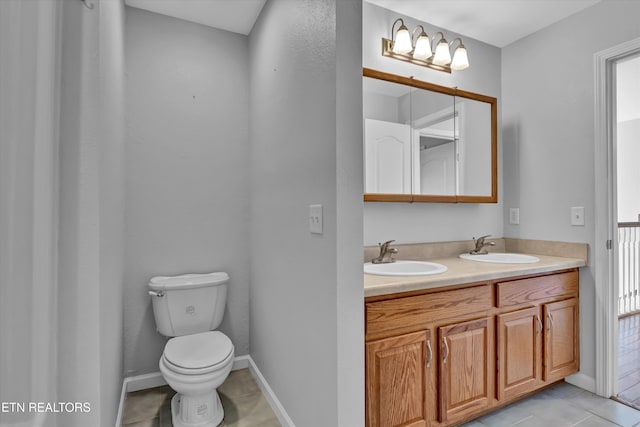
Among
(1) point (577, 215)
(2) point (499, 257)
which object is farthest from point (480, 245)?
(1) point (577, 215)

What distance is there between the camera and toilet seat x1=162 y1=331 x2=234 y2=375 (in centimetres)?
160

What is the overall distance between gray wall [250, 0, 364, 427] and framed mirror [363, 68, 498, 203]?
0.55m

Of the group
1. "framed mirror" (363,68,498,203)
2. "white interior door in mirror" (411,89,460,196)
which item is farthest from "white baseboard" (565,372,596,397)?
"white interior door in mirror" (411,89,460,196)

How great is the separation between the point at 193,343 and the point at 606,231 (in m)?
2.51

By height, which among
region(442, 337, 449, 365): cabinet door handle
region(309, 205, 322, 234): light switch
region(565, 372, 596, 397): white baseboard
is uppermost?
region(309, 205, 322, 234): light switch

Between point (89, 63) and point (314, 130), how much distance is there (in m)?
0.78

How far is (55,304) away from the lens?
0.86 meters

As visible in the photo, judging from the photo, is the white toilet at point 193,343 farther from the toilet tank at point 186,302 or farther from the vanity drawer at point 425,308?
the vanity drawer at point 425,308

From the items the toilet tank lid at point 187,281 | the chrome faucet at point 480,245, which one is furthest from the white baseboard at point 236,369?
the chrome faucet at point 480,245

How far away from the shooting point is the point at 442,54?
87.7 inches

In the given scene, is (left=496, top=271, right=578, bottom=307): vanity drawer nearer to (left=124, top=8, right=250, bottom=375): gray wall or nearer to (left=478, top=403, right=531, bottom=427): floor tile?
(left=478, top=403, right=531, bottom=427): floor tile

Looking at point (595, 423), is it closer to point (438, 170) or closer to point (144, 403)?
point (438, 170)

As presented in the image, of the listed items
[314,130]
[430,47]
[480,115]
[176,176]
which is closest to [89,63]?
[314,130]

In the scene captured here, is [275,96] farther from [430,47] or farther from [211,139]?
[430,47]
